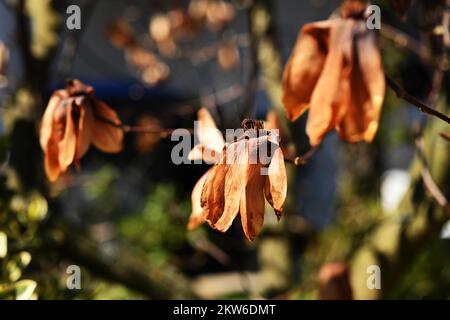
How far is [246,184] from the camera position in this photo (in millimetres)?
726

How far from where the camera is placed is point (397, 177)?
589cm

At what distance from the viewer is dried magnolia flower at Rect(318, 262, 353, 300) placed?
113cm

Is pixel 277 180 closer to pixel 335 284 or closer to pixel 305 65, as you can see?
pixel 305 65

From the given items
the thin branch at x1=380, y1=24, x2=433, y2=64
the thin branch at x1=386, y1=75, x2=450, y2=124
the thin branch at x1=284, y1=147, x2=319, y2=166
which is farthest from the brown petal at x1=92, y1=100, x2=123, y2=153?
the thin branch at x1=380, y1=24, x2=433, y2=64

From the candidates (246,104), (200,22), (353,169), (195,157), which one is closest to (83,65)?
(200,22)

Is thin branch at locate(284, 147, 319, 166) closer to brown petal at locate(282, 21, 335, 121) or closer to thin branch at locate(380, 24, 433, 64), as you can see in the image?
brown petal at locate(282, 21, 335, 121)

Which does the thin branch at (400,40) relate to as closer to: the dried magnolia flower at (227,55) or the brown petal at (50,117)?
the brown petal at (50,117)

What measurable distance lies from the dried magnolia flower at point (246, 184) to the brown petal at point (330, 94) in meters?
0.08

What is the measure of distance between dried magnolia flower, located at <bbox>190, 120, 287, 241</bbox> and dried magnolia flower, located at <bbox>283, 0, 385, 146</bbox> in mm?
101

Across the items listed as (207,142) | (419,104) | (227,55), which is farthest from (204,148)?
(227,55)

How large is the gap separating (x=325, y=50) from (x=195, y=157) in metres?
0.22

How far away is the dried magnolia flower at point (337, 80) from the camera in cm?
81

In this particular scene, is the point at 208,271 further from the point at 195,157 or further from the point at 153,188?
the point at 195,157

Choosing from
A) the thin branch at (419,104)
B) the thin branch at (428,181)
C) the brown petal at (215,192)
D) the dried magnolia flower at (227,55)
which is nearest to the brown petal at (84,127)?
the brown petal at (215,192)
